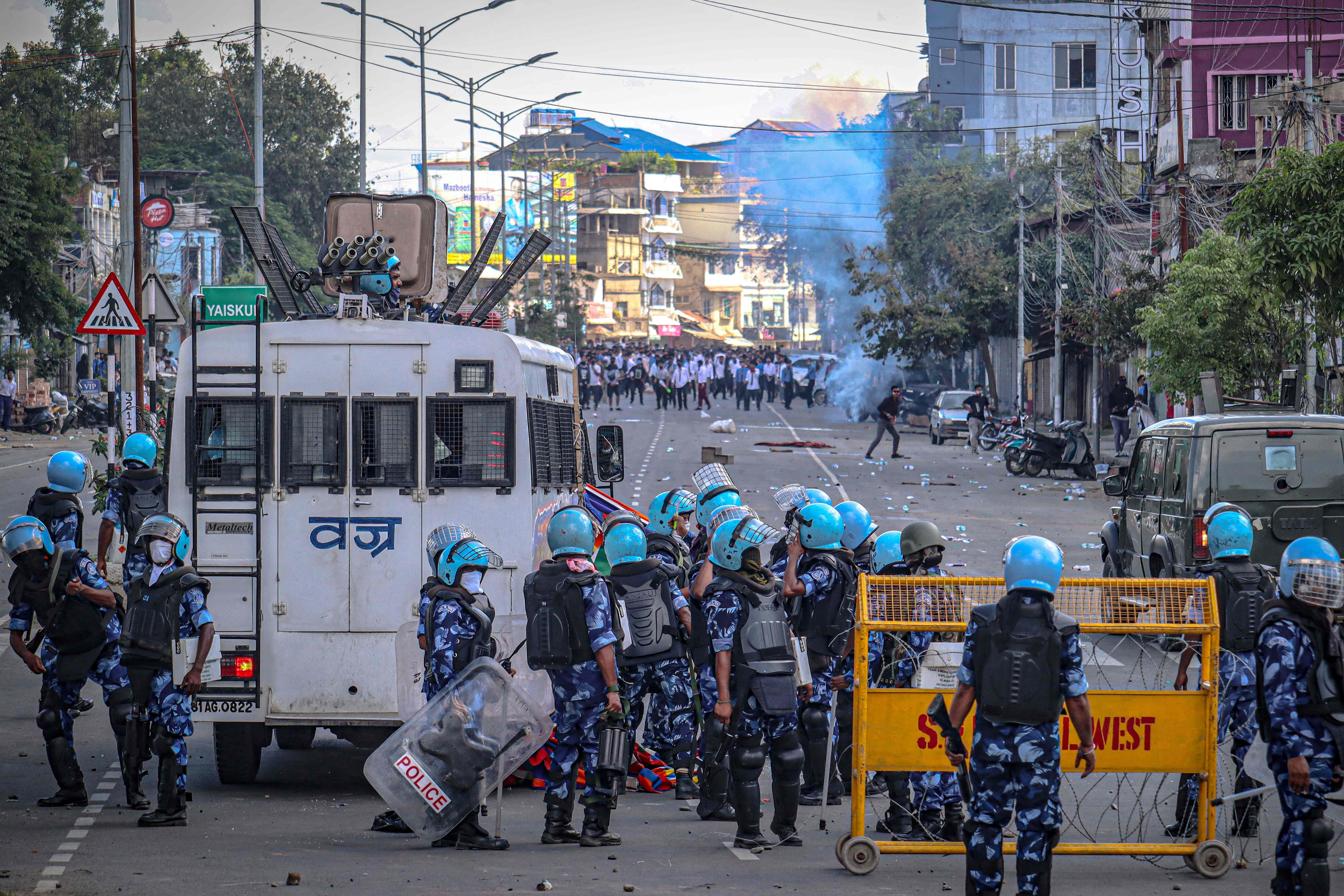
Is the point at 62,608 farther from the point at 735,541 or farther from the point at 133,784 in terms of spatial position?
the point at 735,541

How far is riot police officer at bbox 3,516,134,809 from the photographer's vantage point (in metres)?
8.45

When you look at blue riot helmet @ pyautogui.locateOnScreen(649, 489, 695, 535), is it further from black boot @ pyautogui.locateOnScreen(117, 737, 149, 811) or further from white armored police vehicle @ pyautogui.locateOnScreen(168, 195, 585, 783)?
black boot @ pyautogui.locateOnScreen(117, 737, 149, 811)

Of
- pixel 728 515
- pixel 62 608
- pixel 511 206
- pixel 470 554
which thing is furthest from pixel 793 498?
pixel 511 206

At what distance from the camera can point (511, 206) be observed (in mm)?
100438

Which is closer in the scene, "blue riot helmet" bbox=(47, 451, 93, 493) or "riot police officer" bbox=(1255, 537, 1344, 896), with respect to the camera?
"riot police officer" bbox=(1255, 537, 1344, 896)

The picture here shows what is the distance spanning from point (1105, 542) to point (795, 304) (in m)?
136

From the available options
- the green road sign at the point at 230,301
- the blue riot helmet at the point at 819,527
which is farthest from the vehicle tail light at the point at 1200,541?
the green road sign at the point at 230,301

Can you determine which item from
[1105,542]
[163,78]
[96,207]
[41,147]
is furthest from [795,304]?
[1105,542]

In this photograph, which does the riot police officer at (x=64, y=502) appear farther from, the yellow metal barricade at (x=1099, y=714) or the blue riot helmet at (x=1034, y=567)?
the blue riot helmet at (x=1034, y=567)

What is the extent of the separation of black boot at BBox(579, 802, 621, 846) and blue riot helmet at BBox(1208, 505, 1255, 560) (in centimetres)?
354

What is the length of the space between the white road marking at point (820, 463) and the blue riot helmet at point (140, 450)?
6323mm

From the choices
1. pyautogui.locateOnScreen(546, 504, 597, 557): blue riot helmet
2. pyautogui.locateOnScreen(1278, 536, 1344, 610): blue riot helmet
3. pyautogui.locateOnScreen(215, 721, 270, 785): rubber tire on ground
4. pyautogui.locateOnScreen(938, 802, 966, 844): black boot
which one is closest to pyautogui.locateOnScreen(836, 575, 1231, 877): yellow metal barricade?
pyautogui.locateOnScreen(938, 802, 966, 844): black boot

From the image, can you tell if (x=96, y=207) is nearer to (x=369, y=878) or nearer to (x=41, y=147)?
Answer: (x=41, y=147)

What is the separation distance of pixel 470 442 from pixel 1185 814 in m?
4.24
